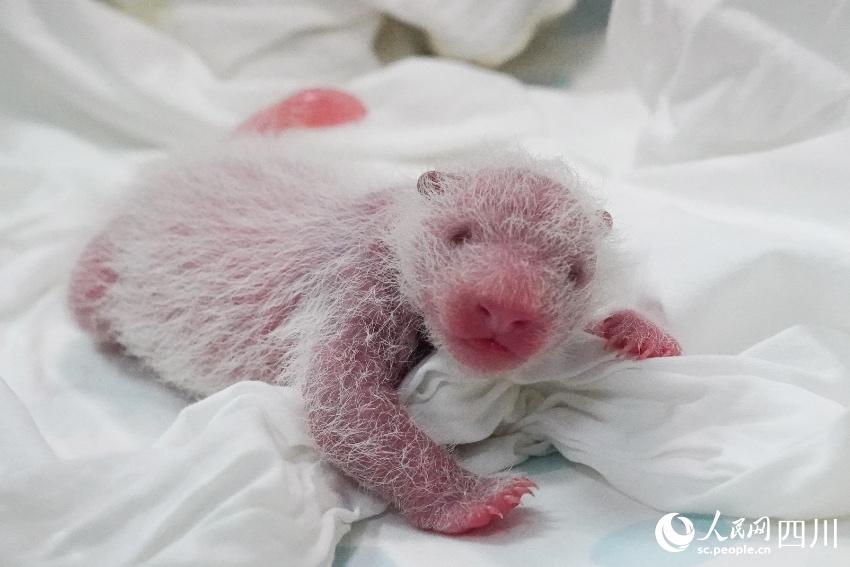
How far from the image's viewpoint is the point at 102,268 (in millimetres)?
1503

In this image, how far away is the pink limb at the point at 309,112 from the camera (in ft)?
6.28

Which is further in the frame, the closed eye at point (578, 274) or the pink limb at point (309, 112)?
the pink limb at point (309, 112)

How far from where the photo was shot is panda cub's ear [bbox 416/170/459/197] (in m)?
1.16

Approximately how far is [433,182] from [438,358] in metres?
0.24

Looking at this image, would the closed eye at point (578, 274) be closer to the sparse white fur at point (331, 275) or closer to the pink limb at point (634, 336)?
the sparse white fur at point (331, 275)

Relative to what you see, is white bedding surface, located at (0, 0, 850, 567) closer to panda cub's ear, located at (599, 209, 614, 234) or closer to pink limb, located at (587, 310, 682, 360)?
pink limb, located at (587, 310, 682, 360)

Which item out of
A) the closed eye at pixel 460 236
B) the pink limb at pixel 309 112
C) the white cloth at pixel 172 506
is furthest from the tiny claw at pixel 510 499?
the pink limb at pixel 309 112

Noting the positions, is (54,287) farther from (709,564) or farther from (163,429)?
(709,564)

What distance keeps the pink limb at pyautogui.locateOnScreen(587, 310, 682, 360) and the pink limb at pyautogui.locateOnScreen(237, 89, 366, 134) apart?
94cm

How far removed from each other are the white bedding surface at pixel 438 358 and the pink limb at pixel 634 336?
31 millimetres

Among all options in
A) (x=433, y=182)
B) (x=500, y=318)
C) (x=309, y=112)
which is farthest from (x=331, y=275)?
(x=309, y=112)

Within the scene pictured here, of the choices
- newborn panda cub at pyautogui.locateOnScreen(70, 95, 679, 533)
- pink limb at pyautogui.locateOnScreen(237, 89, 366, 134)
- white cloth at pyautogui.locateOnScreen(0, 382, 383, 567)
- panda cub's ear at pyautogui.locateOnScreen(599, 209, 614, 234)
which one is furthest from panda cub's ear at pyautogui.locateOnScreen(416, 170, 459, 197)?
pink limb at pyautogui.locateOnScreen(237, 89, 366, 134)

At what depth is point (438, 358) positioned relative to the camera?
1160mm

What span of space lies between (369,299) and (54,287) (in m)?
0.82
